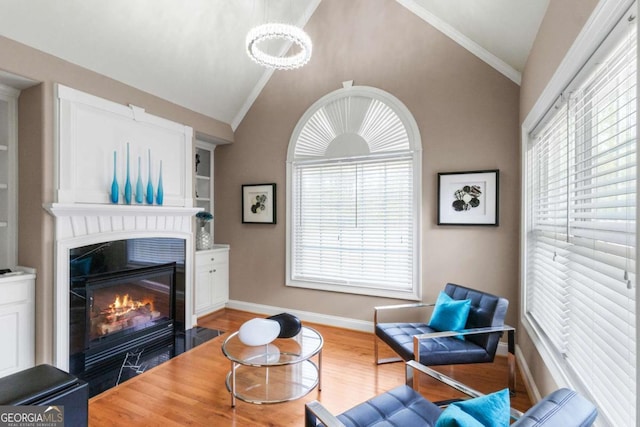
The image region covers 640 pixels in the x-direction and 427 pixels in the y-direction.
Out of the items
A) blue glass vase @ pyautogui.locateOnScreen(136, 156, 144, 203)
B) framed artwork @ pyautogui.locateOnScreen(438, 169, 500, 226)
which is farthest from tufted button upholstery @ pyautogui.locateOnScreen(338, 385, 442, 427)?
blue glass vase @ pyautogui.locateOnScreen(136, 156, 144, 203)

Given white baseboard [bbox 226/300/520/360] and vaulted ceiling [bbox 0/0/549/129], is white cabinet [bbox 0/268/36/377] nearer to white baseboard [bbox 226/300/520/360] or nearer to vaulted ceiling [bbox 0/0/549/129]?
vaulted ceiling [bbox 0/0/549/129]

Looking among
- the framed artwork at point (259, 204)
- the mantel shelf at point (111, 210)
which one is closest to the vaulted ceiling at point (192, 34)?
the framed artwork at point (259, 204)

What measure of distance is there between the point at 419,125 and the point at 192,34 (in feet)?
8.08

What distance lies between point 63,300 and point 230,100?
2.80 metres

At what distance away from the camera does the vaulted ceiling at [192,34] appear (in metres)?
2.42

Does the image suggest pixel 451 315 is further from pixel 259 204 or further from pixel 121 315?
pixel 121 315

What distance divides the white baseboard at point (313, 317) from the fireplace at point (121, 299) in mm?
900

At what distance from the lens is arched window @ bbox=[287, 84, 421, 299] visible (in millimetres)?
3541

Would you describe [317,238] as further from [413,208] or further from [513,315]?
[513,315]

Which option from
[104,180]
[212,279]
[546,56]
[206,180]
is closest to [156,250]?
[104,180]

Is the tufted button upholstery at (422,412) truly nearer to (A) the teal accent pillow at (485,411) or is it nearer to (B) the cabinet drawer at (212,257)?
(A) the teal accent pillow at (485,411)

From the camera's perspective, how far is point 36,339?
8.61 ft

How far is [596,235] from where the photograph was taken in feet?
4.57

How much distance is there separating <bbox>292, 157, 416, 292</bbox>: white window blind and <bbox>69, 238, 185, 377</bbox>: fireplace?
1.46 meters
